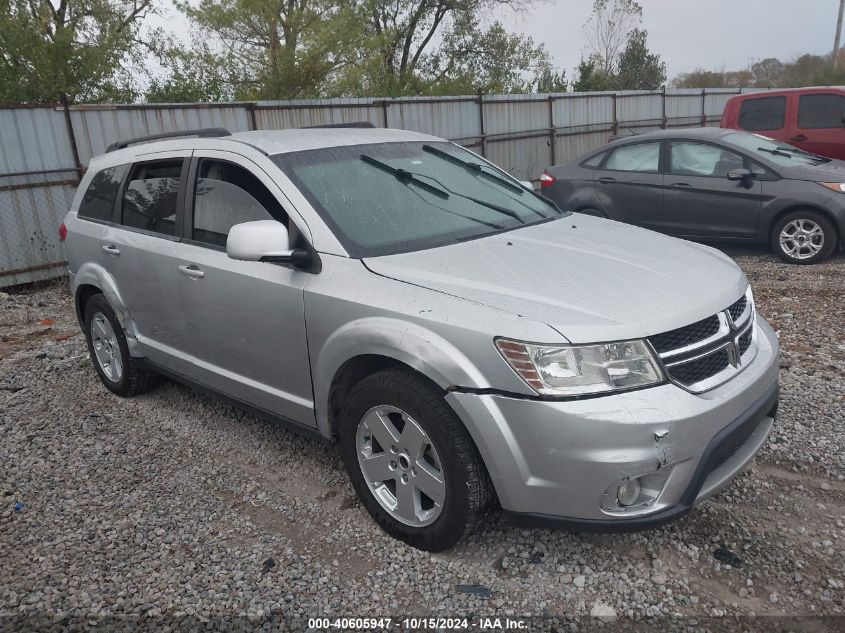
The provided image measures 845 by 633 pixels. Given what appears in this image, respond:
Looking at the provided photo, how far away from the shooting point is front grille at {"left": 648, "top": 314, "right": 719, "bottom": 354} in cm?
258

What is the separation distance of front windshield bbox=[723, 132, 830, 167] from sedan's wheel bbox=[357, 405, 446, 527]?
259 inches

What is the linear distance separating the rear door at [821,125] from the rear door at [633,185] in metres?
3.13

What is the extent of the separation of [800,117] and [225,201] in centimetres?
927

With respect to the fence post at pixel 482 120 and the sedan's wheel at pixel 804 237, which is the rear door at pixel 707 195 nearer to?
the sedan's wheel at pixel 804 237

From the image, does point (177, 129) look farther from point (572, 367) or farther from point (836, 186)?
point (572, 367)

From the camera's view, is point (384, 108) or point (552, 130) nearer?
point (384, 108)

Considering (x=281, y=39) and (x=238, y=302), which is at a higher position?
(x=281, y=39)

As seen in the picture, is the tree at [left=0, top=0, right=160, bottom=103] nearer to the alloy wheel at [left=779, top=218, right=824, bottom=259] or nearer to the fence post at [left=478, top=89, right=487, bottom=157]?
the fence post at [left=478, top=89, right=487, bottom=157]

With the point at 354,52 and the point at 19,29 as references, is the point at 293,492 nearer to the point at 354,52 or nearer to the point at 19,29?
the point at 19,29

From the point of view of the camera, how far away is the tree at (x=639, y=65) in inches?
1452

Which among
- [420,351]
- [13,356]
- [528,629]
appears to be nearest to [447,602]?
[528,629]

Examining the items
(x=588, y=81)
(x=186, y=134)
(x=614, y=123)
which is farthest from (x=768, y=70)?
(x=186, y=134)

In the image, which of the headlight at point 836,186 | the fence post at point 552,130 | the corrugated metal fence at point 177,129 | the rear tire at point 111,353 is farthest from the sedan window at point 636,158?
the fence post at point 552,130

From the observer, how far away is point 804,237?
7621 millimetres
